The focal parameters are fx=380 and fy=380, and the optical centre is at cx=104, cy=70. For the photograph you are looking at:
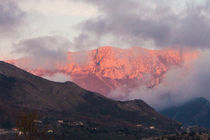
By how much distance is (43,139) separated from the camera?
195125 mm

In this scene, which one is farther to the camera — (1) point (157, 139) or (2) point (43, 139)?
(2) point (43, 139)

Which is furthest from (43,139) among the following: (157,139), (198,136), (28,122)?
(28,122)

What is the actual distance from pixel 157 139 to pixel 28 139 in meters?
72.8

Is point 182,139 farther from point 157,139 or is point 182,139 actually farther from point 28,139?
point 28,139

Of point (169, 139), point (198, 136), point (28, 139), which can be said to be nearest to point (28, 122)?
point (28, 139)

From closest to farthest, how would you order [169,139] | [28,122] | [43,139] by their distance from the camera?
[28,122] → [169,139] → [43,139]

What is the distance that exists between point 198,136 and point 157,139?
17.6m

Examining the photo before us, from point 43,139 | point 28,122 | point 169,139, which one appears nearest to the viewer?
point 28,122

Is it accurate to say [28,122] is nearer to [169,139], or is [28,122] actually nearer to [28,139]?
[28,139]

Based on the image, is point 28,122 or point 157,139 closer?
point 28,122

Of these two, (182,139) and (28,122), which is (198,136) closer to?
(182,139)

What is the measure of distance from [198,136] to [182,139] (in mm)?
7518

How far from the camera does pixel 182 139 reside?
161m

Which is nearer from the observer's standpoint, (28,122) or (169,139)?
(28,122)
